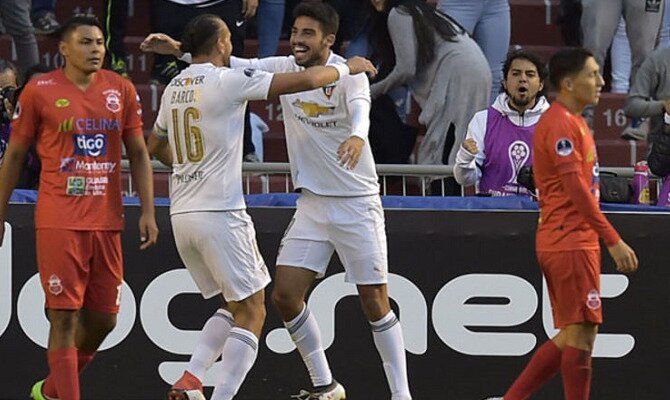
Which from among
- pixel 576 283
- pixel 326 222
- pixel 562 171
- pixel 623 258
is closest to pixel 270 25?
pixel 326 222

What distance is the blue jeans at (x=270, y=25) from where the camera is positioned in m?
13.1

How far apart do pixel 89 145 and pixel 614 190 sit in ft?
10.5

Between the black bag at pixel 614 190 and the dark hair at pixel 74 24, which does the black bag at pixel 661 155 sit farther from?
the dark hair at pixel 74 24

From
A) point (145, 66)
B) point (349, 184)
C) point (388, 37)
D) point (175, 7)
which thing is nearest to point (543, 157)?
point (349, 184)

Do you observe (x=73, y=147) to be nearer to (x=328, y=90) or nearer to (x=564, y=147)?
(x=328, y=90)

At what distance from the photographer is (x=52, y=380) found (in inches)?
358

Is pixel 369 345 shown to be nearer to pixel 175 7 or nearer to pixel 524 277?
pixel 524 277

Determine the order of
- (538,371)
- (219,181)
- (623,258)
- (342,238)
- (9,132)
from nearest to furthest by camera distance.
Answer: (623,258) < (538,371) < (219,181) < (342,238) < (9,132)

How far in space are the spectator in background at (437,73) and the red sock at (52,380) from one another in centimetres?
317

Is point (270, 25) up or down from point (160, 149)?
up

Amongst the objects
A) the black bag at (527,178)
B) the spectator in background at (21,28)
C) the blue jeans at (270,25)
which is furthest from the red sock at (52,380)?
the blue jeans at (270,25)

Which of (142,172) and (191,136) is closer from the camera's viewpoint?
(191,136)

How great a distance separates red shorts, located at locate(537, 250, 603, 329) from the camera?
8.77m

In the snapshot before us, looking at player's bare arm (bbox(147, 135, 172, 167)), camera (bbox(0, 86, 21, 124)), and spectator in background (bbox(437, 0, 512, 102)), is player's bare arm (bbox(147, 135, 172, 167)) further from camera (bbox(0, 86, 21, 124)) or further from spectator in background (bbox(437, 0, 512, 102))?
spectator in background (bbox(437, 0, 512, 102))
